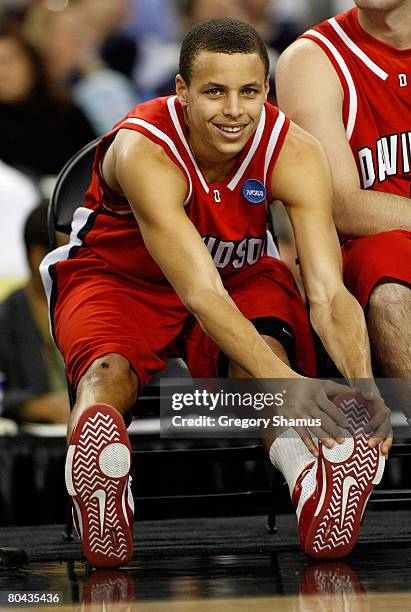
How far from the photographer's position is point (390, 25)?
267 centimetres

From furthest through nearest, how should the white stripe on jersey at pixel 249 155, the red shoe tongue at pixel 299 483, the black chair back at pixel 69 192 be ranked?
the black chair back at pixel 69 192 < the white stripe on jersey at pixel 249 155 < the red shoe tongue at pixel 299 483

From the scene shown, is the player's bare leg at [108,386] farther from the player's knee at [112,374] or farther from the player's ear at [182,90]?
the player's ear at [182,90]

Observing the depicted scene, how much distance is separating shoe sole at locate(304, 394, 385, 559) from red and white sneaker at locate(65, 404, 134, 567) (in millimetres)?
329

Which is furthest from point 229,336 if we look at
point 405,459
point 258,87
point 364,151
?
point 405,459

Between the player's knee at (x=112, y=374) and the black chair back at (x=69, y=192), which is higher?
the black chair back at (x=69, y=192)

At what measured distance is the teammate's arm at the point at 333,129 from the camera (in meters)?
2.48

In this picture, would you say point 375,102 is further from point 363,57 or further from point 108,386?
point 108,386

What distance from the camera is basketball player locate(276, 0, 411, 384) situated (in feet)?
8.14

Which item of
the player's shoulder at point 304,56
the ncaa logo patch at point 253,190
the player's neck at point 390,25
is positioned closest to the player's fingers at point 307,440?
the ncaa logo patch at point 253,190

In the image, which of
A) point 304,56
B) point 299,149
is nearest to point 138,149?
point 299,149

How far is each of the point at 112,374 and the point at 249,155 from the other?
0.56 metres

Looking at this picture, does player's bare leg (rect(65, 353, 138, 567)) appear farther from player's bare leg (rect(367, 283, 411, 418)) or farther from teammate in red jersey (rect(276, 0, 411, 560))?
teammate in red jersey (rect(276, 0, 411, 560))

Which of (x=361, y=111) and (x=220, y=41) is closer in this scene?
(x=220, y=41)

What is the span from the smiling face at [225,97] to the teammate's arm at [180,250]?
0.36 feet
